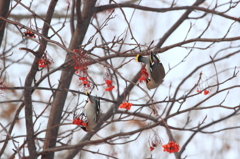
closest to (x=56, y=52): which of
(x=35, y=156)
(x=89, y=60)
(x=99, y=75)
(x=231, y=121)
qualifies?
(x=99, y=75)

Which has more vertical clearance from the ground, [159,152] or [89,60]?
[159,152]

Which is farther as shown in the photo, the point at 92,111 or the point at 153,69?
the point at 92,111

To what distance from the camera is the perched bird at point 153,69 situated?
242 centimetres

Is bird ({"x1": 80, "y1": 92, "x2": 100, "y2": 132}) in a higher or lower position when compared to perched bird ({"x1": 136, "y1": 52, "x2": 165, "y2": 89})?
lower

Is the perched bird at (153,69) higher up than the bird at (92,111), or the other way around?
the perched bird at (153,69)

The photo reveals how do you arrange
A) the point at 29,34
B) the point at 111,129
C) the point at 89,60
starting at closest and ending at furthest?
the point at 89,60 < the point at 29,34 < the point at 111,129

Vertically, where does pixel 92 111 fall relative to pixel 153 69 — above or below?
below

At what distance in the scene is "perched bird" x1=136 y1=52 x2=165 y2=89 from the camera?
2.42 metres

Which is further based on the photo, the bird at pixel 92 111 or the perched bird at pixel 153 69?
the bird at pixel 92 111

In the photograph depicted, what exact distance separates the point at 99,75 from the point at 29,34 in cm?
436

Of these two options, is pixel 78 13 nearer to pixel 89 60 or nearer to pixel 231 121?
pixel 89 60

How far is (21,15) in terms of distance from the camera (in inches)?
237

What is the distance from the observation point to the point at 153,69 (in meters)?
2.63

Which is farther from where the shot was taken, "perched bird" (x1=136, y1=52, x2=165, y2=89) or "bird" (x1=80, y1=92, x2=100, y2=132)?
"bird" (x1=80, y1=92, x2=100, y2=132)
